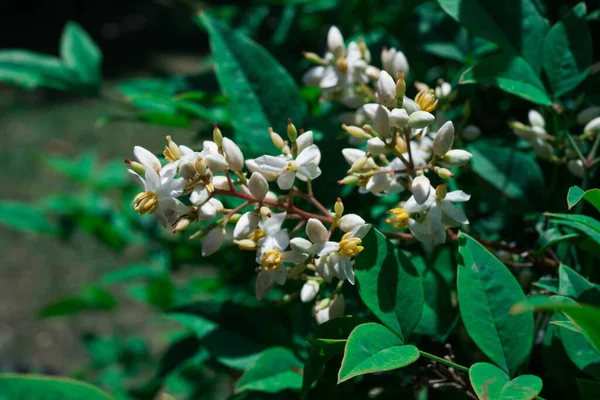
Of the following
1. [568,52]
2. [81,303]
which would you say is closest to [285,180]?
[568,52]

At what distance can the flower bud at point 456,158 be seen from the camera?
70cm

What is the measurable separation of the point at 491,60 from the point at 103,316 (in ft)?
11.2

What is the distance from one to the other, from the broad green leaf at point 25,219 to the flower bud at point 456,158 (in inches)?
52.3

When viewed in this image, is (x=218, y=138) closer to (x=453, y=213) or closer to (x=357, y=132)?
(x=357, y=132)

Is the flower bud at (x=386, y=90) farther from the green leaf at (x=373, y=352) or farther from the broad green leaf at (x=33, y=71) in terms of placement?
the broad green leaf at (x=33, y=71)

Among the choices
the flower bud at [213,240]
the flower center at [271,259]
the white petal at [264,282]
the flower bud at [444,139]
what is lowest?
the white petal at [264,282]

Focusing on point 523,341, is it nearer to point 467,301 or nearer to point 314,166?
point 467,301

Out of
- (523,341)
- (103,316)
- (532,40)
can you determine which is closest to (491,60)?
(532,40)

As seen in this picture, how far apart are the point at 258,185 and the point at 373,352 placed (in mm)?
220

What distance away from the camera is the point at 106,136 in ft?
17.1

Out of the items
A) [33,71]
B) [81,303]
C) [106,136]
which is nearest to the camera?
[33,71]

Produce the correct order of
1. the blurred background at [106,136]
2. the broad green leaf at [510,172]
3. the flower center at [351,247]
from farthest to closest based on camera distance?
the blurred background at [106,136], the broad green leaf at [510,172], the flower center at [351,247]

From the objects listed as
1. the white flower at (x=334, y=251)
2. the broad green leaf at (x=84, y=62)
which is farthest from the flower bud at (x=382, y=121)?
the broad green leaf at (x=84, y=62)

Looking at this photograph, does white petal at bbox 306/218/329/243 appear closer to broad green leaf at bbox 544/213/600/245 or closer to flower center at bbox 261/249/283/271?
flower center at bbox 261/249/283/271
